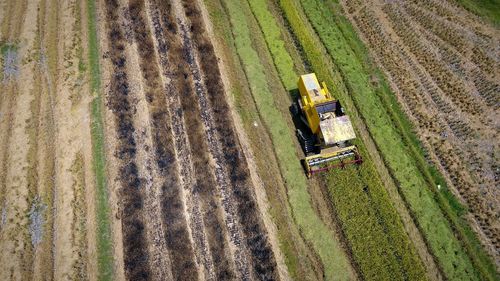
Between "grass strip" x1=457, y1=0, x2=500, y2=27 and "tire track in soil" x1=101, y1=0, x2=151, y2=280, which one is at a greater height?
"grass strip" x1=457, y1=0, x2=500, y2=27

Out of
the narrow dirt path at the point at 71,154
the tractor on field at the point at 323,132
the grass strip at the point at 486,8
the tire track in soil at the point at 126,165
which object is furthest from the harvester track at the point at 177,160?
the grass strip at the point at 486,8

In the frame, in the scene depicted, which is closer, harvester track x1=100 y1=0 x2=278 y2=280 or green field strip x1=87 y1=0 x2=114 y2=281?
green field strip x1=87 y1=0 x2=114 y2=281

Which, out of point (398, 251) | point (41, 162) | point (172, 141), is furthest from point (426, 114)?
point (41, 162)

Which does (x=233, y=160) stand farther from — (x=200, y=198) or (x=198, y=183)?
(x=200, y=198)

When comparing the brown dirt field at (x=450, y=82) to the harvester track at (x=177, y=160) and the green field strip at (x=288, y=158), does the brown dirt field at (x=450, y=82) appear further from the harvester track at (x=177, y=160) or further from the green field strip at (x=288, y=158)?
the harvester track at (x=177, y=160)

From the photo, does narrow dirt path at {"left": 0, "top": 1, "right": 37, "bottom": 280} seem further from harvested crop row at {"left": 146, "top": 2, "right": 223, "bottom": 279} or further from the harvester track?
harvested crop row at {"left": 146, "top": 2, "right": 223, "bottom": 279}

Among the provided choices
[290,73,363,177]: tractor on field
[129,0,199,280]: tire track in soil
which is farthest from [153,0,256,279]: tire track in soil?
[290,73,363,177]: tractor on field

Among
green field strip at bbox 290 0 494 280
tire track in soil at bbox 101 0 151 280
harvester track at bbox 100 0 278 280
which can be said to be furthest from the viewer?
green field strip at bbox 290 0 494 280
